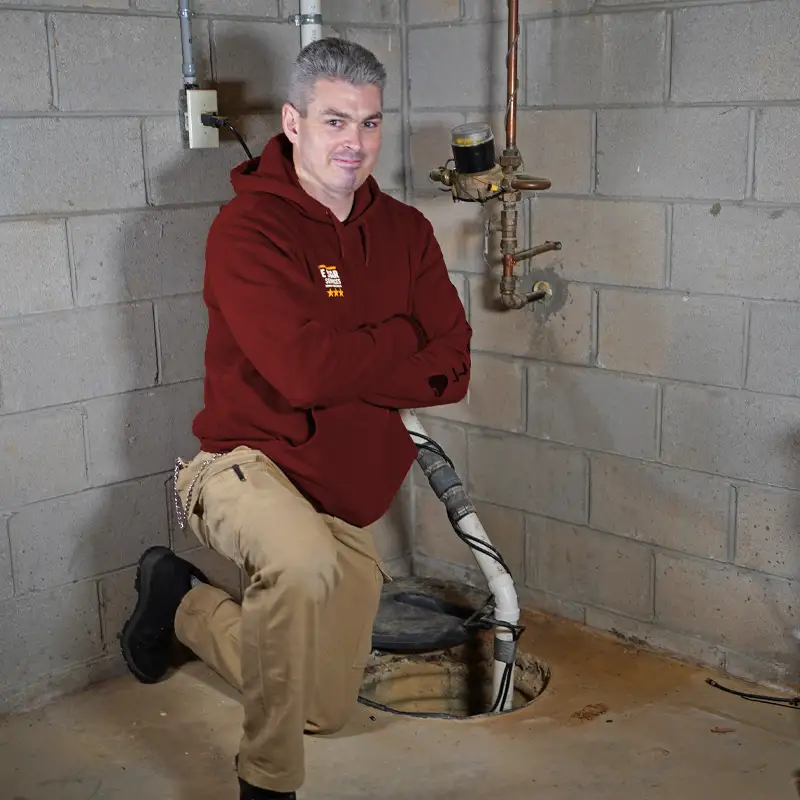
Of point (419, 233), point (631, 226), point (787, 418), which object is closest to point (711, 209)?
point (631, 226)

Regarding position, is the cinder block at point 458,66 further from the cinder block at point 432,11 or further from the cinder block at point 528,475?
the cinder block at point 528,475

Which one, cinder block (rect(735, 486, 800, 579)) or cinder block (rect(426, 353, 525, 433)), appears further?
cinder block (rect(426, 353, 525, 433))

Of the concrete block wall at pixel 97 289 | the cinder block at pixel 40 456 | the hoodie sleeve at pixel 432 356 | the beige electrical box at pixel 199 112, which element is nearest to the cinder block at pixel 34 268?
the concrete block wall at pixel 97 289

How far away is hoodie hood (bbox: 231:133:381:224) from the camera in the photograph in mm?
2049

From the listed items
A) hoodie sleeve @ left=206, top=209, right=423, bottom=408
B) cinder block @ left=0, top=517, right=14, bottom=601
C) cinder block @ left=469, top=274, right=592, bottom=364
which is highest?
hoodie sleeve @ left=206, top=209, right=423, bottom=408

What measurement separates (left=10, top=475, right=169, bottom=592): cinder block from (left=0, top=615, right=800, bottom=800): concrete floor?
29cm

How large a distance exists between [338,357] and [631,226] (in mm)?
919

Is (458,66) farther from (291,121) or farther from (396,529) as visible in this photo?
(396,529)

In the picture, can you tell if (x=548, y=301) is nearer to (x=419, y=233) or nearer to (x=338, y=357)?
(x=419, y=233)

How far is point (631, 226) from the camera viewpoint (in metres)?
2.51

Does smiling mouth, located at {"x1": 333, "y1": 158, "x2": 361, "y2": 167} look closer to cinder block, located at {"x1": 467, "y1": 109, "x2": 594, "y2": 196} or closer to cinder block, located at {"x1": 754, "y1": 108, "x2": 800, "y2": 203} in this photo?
cinder block, located at {"x1": 467, "y1": 109, "x2": 594, "y2": 196}

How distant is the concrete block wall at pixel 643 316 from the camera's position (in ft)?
7.55

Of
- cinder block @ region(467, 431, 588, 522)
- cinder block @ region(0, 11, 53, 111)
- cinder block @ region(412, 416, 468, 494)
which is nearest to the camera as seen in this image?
cinder block @ region(0, 11, 53, 111)

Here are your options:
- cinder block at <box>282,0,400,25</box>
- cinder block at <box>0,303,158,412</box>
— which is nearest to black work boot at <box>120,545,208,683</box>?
cinder block at <box>0,303,158,412</box>
